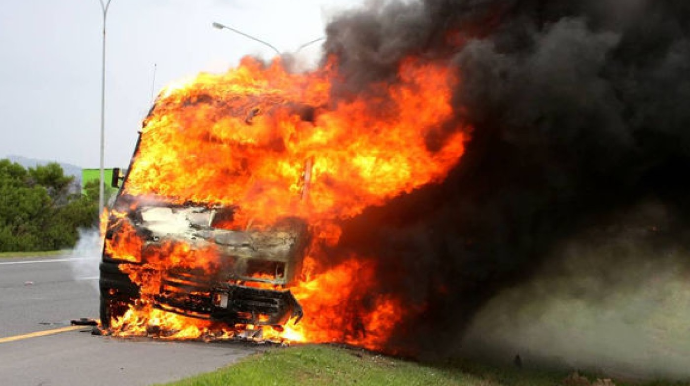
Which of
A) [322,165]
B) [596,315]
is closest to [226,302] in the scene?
[322,165]

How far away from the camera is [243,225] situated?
26.5 ft

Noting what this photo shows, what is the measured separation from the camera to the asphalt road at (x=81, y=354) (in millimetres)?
6344

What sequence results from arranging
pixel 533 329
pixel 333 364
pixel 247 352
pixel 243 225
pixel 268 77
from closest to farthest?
pixel 333 364 < pixel 247 352 < pixel 243 225 < pixel 268 77 < pixel 533 329

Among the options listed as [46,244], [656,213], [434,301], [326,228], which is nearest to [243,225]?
[326,228]

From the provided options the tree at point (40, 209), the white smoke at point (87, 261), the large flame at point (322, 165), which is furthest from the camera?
the tree at point (40, 209)

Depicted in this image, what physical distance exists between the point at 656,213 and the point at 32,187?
21.0m

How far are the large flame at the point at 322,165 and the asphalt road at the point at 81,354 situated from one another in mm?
582

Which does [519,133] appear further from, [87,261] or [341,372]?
[87,261]

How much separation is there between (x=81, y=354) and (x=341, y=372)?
2.52 metres

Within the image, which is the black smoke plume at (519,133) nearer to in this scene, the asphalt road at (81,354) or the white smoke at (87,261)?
the asphalt road at (81,354)

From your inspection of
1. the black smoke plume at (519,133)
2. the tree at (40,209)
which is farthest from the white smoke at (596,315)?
the tree at (40,209)

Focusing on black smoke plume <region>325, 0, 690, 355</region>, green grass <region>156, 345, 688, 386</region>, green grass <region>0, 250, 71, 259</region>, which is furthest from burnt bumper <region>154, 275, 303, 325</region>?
green grass <region>0, 250, 71, 259</region>

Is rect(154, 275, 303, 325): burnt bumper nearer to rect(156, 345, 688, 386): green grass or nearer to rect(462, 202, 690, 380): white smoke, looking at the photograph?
rect(156, 345, 688, 386): green grass

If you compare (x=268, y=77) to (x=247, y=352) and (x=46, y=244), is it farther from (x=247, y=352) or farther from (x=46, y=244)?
(x=46, y=244)
